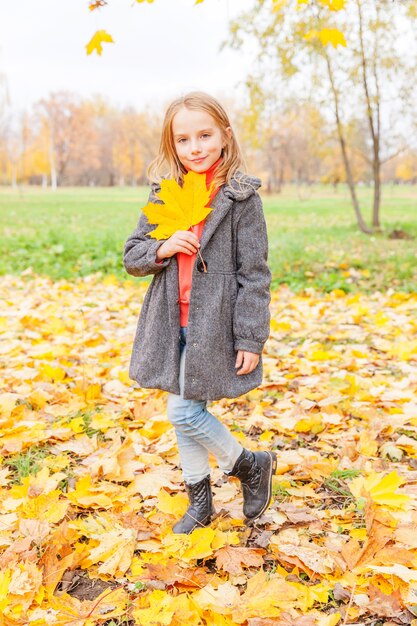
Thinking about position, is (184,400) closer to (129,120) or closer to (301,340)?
(301,340)

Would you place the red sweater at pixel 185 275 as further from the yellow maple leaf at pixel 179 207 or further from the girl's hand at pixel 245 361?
the girl's hand at pixel 245 361

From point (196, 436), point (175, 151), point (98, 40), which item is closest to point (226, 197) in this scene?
point (175, 151)

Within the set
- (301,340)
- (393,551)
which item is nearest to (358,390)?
(301,340)

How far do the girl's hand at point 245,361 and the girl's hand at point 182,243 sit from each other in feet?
1.20

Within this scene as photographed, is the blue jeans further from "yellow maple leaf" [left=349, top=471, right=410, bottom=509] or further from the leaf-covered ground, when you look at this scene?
"yellow maple leaf" [left=349, top=471, right=410, bottom=509]

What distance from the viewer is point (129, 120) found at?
62594 millimetres

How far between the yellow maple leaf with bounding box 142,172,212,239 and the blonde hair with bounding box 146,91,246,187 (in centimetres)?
13

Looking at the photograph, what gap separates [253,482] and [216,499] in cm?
27

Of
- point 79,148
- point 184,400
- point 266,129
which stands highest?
point 79,148

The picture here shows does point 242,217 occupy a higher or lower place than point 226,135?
lower

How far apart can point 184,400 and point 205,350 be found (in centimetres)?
20

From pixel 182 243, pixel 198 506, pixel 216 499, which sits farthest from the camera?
pixel 216 499

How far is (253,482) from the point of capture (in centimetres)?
208

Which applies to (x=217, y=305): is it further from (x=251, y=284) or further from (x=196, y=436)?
(x=196, y=436)
